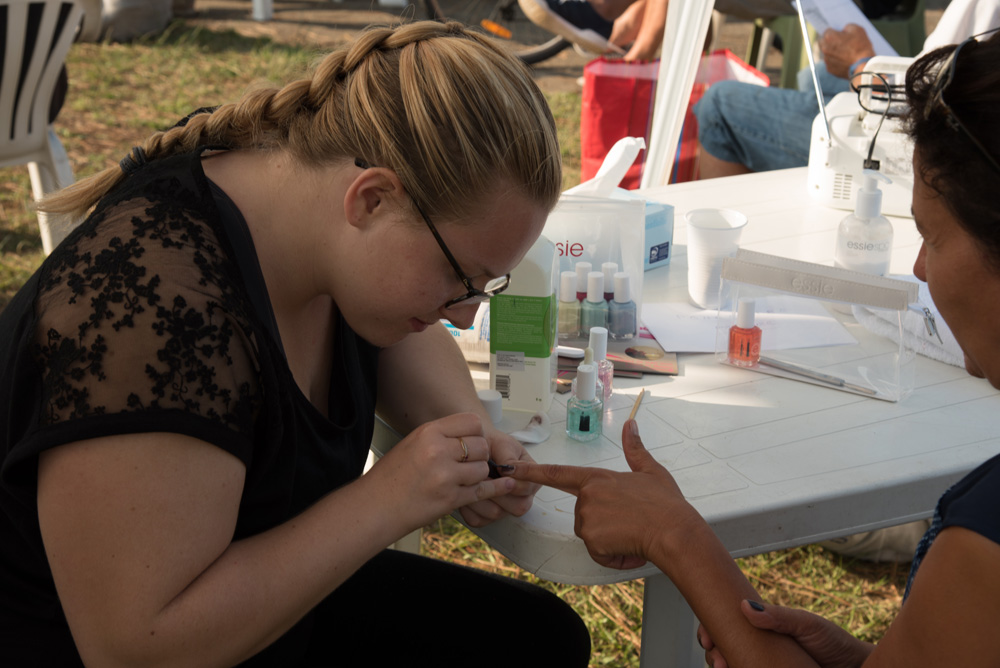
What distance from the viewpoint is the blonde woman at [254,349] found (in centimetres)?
90

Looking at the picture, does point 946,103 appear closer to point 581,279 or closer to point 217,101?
point 581,279

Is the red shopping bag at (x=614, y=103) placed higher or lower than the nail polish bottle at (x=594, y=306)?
higher

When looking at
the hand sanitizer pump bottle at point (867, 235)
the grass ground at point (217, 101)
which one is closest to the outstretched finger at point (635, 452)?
the grass ground at point (217, 101)

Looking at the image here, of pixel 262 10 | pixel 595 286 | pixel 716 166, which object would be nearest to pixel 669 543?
pixel 595 286

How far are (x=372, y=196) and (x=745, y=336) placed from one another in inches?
29.6

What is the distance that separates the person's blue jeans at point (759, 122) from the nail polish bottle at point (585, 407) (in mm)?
2329

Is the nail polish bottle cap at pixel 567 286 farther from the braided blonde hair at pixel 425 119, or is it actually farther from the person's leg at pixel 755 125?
the person's leg at pixel 755 125

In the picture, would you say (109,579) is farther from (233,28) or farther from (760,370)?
(233,28)

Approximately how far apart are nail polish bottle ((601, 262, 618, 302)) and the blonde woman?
43 centimetres

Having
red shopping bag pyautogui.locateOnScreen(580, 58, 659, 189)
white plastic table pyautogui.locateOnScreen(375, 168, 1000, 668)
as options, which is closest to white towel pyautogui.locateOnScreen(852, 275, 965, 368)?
white plastic table pyautogui.locateOnScreen(375, 168, 1000, 668)

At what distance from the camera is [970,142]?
0.87m

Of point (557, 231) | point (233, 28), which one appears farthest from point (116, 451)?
point (233, 28)

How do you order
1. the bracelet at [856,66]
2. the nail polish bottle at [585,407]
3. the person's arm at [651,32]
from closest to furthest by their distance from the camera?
the nail polish bottle at [585,407]
the bracelet at [856,66]
the person's arm at [651,32]

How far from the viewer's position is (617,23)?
4137 millimetres
